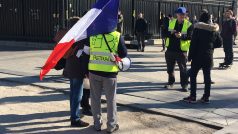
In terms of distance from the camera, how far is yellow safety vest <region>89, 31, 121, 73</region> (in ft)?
22.3

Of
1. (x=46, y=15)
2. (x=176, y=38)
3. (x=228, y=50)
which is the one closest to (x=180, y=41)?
(x=176, y=38)

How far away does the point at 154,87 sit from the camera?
1058 centimetres

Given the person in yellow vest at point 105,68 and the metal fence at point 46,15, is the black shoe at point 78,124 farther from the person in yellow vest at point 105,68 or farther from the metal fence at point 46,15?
the metal fence at point 46,15

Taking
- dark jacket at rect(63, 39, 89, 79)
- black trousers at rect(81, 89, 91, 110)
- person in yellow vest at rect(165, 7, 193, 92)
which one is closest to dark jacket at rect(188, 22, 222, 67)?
person in yellow vest at rect(165, 7, 193, 92)

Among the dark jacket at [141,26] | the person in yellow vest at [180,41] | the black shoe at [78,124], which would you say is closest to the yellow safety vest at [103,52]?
the black shoe at [78,124]

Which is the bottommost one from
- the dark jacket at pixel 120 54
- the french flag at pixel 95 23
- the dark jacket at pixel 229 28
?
the dark jacket at pixel 229 28

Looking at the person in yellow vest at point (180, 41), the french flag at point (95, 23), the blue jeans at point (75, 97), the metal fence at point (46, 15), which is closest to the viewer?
the french flag at point (95, 23)

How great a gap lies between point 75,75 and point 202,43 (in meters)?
2.96

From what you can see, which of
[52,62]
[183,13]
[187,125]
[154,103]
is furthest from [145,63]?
[52,62]

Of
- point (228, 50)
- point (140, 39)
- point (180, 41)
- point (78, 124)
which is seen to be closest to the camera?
point (78, 124)

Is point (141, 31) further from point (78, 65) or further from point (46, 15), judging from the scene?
point (78, 65)

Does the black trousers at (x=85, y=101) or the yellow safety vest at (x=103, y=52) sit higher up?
the yellow safety vest at (x=103, y=52)

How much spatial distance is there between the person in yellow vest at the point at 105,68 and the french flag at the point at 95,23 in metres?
0.16

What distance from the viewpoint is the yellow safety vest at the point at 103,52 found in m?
6.81
